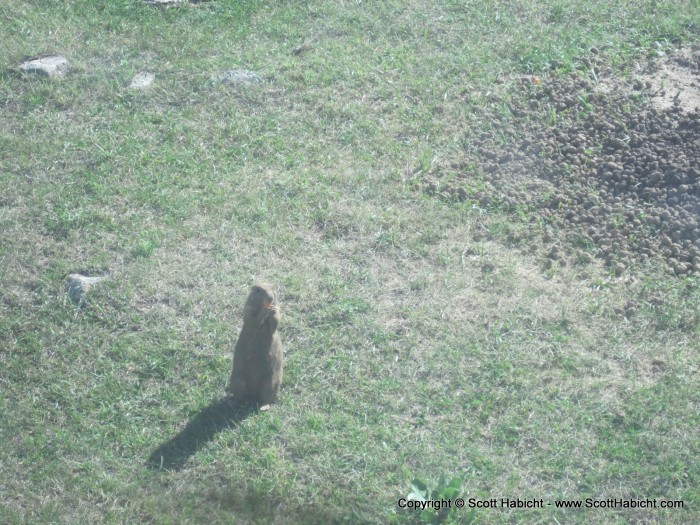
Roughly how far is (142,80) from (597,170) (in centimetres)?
405

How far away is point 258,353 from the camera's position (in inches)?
187

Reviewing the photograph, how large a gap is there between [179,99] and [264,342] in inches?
142

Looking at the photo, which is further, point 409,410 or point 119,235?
point 119,235

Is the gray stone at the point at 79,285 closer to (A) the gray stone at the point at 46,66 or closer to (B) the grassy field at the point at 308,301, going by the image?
(B) the grassy field at the point at 308,301

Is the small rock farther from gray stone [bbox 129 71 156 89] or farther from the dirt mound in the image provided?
the dirt mound

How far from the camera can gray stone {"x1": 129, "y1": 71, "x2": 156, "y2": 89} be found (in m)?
7.78

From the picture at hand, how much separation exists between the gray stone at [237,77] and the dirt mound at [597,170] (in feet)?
6.74

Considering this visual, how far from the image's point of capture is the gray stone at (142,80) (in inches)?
306

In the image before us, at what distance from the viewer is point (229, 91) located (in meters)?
7.70

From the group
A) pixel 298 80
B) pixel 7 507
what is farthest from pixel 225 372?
pixel 298 80

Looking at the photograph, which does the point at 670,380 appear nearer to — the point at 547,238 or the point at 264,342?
the point at 547,238

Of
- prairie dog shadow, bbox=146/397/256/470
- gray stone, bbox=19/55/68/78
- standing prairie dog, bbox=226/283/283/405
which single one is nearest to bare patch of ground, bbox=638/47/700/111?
standing prairie dog, bbox=226/283/283/405

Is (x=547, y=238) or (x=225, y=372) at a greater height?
(x=547, y=238)

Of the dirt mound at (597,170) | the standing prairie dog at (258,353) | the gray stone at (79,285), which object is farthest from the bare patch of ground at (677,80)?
the gray stone at (79,285)
